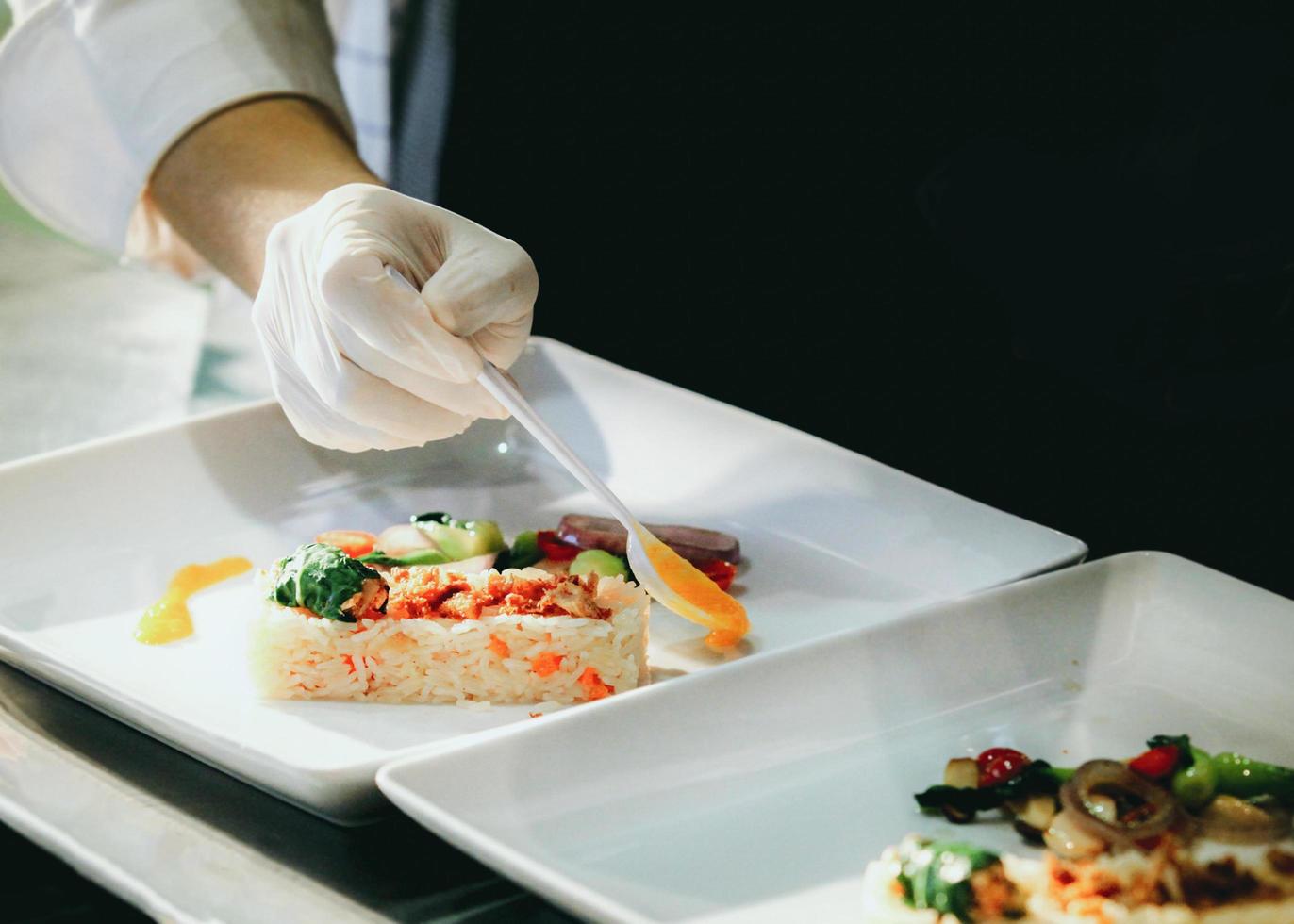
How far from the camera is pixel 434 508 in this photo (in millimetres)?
1752

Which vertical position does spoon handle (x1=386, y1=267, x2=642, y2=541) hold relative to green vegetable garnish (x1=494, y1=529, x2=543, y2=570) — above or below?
above

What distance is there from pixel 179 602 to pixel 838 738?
709 millimetres

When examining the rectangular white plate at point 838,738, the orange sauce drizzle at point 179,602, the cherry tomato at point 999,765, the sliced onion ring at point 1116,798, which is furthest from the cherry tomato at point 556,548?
the sliced onion ring at point 1116,798

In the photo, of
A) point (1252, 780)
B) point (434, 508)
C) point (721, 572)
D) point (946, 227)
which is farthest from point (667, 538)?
point (1252, 780)

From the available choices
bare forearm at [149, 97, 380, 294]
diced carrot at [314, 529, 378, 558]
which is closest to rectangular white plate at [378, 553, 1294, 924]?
diced carrot at [314, 529, 378, 558]

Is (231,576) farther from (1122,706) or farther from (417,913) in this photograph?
(1122,706)

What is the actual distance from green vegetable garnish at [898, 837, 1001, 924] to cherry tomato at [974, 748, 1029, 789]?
0.59ft

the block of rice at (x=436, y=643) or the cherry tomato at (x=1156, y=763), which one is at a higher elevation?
the cherry tomato at (x=1156, y=763)

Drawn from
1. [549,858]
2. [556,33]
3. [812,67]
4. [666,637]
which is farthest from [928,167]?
[549,858]

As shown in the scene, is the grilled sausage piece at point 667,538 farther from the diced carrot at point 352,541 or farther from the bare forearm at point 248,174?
the bare forearm at point 248,174

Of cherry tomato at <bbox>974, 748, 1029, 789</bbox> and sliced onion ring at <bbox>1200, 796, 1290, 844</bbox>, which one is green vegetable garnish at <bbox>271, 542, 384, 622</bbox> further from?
sliced onion ring at <bbox>1200, 796, 1290, 844</bbox>

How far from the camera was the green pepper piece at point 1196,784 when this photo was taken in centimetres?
106

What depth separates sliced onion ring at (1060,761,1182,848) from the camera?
39.6 inches

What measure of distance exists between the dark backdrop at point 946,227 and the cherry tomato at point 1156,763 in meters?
0.51
